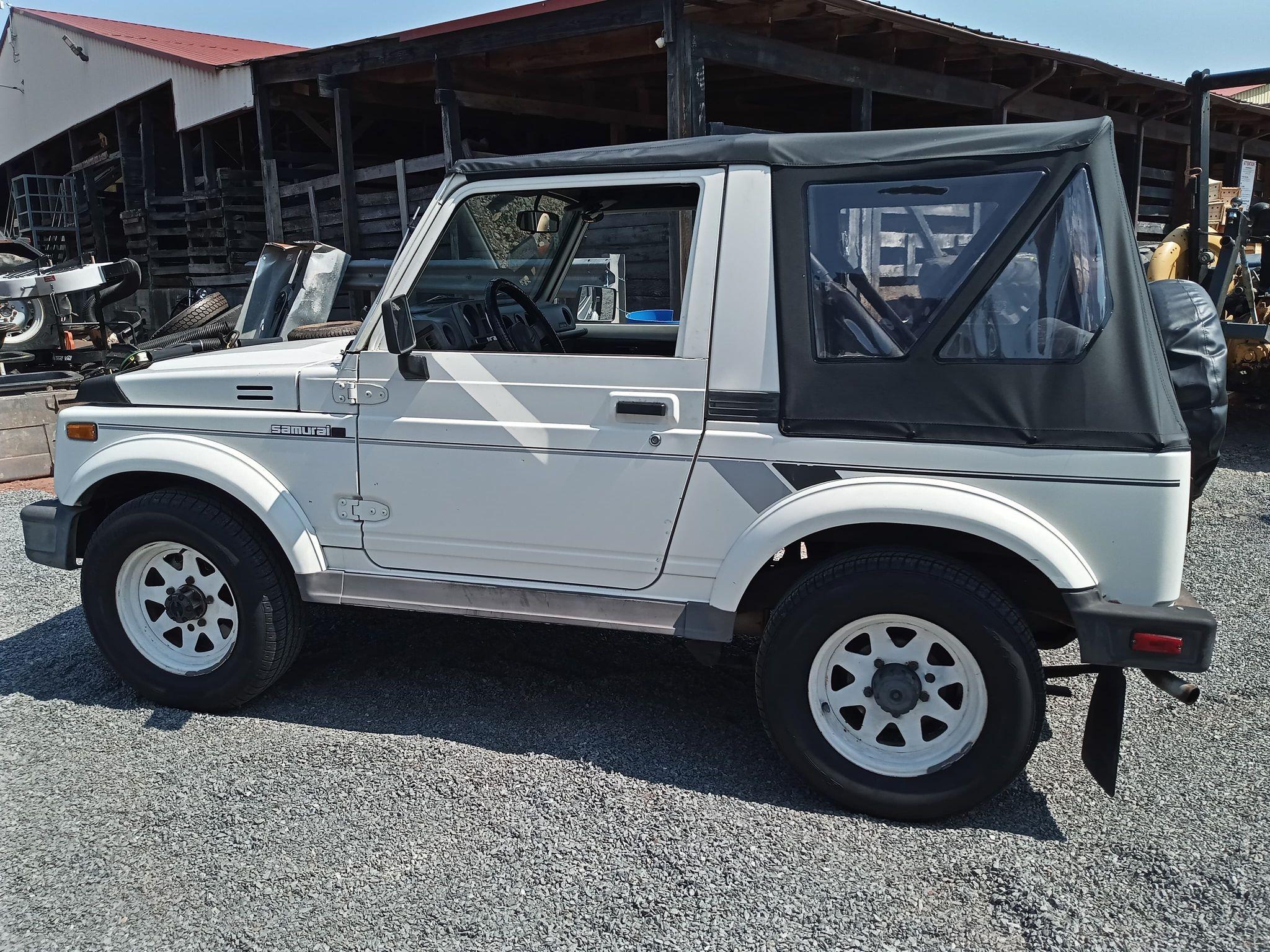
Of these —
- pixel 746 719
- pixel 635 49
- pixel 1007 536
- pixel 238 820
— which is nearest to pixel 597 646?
pixel 746 719

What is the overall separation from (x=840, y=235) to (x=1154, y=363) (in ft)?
3.11

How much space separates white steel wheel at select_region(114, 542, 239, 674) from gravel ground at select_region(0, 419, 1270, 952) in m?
0.24

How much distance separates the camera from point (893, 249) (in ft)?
9.67

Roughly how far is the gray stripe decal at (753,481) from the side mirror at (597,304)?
190 cm

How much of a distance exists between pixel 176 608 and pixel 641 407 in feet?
6.52

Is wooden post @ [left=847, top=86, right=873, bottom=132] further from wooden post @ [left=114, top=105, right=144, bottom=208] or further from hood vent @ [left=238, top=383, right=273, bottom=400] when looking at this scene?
wooden post @ [left=114, top=105, right=144, bottom=208]

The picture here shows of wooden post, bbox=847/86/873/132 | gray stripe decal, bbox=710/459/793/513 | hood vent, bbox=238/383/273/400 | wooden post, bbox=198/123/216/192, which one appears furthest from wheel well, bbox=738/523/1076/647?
wooden post, bbox=198/123/216/192

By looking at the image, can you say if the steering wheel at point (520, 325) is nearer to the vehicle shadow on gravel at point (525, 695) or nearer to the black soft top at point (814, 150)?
the black soft top at point (814, 150)

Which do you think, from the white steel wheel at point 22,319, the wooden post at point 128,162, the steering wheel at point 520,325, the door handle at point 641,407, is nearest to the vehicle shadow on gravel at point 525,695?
the door handle at point 641,407

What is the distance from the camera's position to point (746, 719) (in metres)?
3.72

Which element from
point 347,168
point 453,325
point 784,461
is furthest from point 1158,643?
point 347,168

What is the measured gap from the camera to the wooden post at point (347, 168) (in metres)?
11.2

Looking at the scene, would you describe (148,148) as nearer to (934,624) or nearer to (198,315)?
(198,315)

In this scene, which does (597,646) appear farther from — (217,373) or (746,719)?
(217,373)
